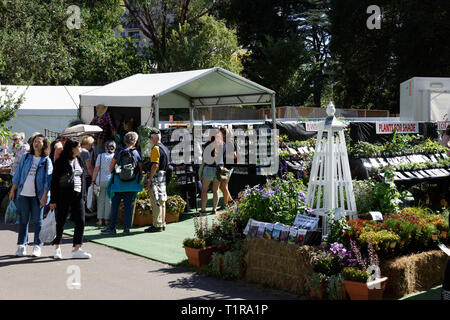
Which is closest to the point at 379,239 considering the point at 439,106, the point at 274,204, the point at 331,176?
the point at 331,176

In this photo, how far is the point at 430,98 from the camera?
1947cm

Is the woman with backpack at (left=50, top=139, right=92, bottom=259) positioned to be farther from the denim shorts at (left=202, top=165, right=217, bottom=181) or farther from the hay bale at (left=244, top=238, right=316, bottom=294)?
the denim shorts at (left=202, top=165, right=217, bottom=181)

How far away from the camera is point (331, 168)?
6.68 meters

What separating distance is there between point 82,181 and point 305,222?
3295 millimetres

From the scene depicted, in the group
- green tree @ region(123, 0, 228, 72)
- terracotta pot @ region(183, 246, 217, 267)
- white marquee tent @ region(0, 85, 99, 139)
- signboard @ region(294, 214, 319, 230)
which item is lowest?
terracotta pot @ region(183, 246, 217, 267)

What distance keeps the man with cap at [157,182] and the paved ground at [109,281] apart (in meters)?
1.77

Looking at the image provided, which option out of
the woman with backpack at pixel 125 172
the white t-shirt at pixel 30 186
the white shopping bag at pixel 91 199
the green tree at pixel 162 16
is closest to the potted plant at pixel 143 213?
the white shopping bag at pixel 91 199

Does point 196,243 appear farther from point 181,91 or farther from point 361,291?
point 181,91

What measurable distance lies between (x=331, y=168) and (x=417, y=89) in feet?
47.1

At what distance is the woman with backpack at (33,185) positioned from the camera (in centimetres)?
788

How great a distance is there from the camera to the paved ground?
6.01 m
